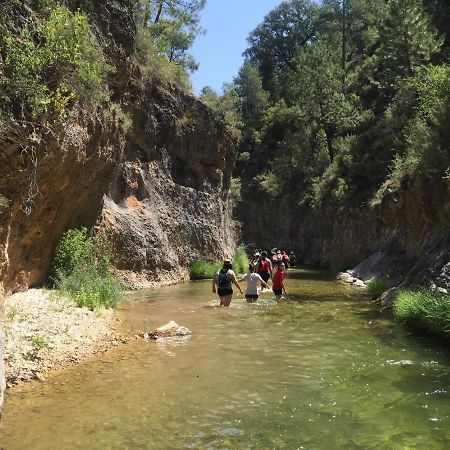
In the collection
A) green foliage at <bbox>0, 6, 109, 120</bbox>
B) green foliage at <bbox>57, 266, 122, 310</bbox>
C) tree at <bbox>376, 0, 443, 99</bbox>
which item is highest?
tree at <bbox>376, 0, 443, 99</bbox>

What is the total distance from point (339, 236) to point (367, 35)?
102ft

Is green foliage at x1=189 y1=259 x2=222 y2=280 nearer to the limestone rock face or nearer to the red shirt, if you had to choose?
the limestone rock face

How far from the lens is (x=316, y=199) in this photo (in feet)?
150

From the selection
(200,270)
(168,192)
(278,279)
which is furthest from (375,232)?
(278,279)

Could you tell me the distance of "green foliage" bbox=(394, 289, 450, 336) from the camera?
12.0 metres

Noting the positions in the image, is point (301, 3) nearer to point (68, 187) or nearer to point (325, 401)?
point (68, 187)

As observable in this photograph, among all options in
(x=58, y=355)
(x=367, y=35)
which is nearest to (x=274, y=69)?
(x=367, y=35)

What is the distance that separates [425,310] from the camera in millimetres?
12977

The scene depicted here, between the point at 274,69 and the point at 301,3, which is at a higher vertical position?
the point at 301,3

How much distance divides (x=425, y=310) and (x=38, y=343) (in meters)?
9.14

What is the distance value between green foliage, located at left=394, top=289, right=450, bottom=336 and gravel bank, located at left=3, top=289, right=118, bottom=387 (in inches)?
295

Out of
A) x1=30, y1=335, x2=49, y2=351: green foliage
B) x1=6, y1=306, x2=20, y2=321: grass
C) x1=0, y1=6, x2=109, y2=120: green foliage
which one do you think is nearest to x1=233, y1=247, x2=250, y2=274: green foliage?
x1=0, y1=6, x2=109, y2=120: green foliage

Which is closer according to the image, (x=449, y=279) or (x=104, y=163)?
(x=449, y=279)

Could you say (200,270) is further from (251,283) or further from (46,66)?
(46,66)
